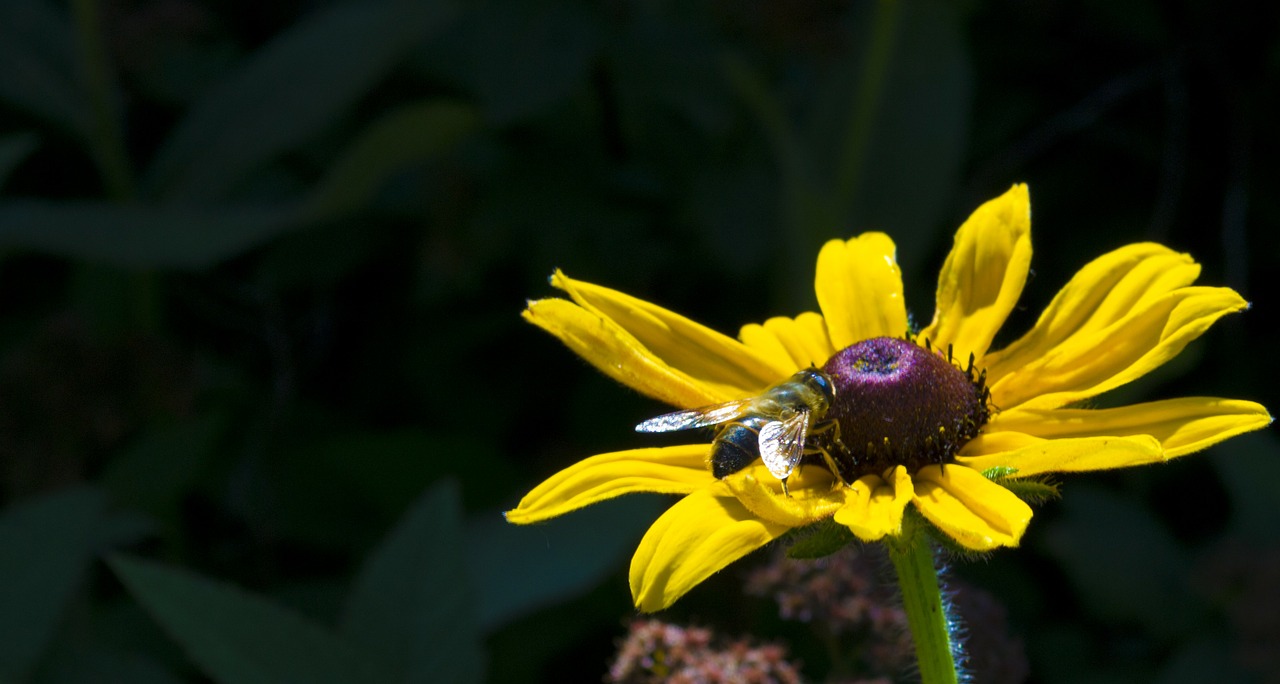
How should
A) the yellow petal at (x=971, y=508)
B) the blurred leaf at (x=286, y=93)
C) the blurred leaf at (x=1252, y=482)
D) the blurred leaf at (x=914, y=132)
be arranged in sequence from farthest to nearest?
the blurred leaf at (x=914, y=132) < the blurred leaf at (x=286, y=93) < the blurred leaf at (x=1252, y=482) < the yellow petal at (x=971, y=508)

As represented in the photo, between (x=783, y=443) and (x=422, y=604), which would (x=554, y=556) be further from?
(x=783, y=443)

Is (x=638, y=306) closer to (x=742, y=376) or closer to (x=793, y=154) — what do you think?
(x=742, y=376)

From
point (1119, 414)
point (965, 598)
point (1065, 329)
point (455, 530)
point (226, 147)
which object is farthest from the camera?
point (226, 147)

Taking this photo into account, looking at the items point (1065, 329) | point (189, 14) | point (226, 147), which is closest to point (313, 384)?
point (226, 147)

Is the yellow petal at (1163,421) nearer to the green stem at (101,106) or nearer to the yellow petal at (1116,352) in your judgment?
the yellow petal at (1116,352)

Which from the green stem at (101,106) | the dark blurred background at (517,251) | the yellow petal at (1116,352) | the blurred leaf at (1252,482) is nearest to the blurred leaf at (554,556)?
the dark blurred background at (517,251)

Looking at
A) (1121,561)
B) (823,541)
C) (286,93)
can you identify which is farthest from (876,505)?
(286,93)

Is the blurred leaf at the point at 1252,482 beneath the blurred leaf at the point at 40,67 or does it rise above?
beneath
